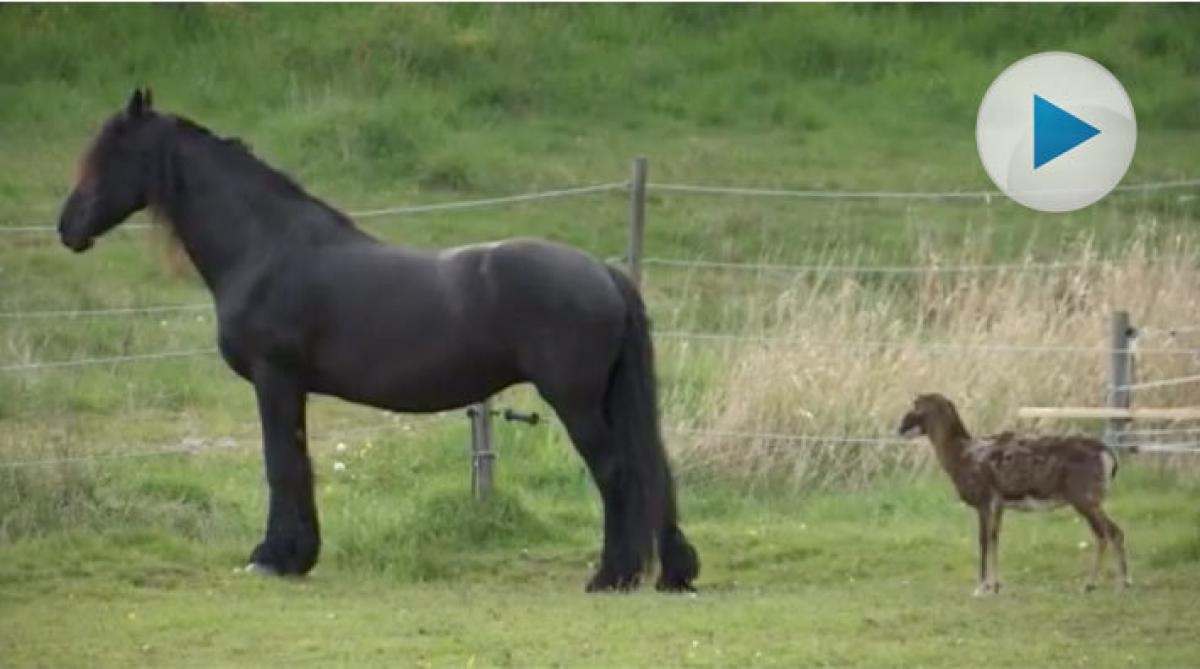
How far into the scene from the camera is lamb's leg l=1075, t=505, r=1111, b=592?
11172 mm

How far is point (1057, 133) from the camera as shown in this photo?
57.2 feet

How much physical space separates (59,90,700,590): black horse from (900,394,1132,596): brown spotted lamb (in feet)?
4.21

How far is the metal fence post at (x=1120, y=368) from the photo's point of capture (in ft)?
43.0

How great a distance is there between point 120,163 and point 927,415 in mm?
3926

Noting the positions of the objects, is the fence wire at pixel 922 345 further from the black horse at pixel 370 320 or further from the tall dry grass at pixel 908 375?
the black horse at pixel 370 320

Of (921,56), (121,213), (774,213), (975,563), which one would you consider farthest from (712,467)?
(921,56)

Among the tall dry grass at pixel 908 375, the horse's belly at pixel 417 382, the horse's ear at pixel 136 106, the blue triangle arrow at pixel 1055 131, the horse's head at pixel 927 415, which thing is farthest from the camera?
the blue triangle arrow at pixel 1055 131

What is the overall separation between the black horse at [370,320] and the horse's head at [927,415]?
1.07 metres

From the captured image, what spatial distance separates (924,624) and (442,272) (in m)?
2.97

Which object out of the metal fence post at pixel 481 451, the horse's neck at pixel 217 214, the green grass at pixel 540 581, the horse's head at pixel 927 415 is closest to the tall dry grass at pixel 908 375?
the green grass at pixel 540 581

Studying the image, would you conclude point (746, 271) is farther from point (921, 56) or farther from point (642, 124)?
point (921, 56)

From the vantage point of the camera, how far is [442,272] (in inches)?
478

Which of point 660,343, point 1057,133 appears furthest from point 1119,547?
point 1057,133

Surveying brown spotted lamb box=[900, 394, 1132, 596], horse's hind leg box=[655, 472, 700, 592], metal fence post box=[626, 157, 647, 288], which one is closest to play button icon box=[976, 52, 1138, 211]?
metal fence post box=[626, 157, 647, 288]
